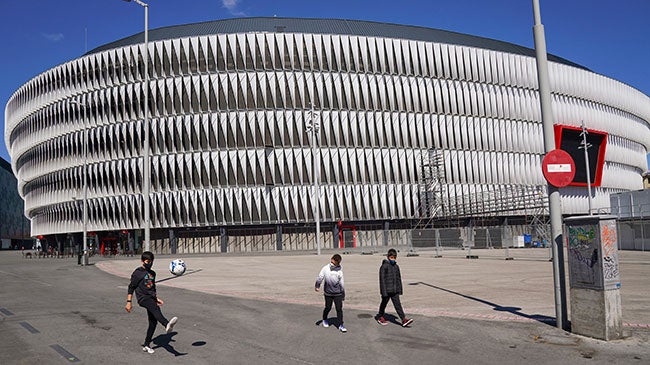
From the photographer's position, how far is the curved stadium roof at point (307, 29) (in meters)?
64.4

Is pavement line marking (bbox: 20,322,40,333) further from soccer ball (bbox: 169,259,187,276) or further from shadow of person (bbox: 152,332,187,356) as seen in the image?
soccer ball (bbox: 169,259,187,276)

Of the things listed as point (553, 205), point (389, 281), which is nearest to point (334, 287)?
point (389, 281)

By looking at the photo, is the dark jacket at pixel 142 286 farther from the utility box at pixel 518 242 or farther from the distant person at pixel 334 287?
the utility box at pixel 518 242

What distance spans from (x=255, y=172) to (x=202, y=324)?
48900 millimetres

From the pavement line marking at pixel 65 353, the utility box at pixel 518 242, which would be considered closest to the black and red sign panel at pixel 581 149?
the utility box at pixel 518 242

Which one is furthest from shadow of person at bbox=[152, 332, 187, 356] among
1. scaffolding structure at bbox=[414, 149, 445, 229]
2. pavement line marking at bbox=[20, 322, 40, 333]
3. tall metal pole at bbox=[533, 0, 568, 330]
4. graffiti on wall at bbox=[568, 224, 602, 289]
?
scaffolding structure at bbox=[414, 149, 445, 229]

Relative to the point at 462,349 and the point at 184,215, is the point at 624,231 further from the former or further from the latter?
the point at 184,215

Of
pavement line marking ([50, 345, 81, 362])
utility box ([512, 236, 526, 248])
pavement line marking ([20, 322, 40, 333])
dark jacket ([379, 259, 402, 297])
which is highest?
dark jacket ([379, 259, 402, 297])

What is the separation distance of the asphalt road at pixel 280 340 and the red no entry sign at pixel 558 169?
3003 mm

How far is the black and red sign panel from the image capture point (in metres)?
67.1

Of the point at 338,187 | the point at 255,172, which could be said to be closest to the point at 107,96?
the point at 255,172

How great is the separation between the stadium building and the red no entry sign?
48459mm

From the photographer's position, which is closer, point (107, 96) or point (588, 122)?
point (107, 96)

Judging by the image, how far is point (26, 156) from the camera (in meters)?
81.6
